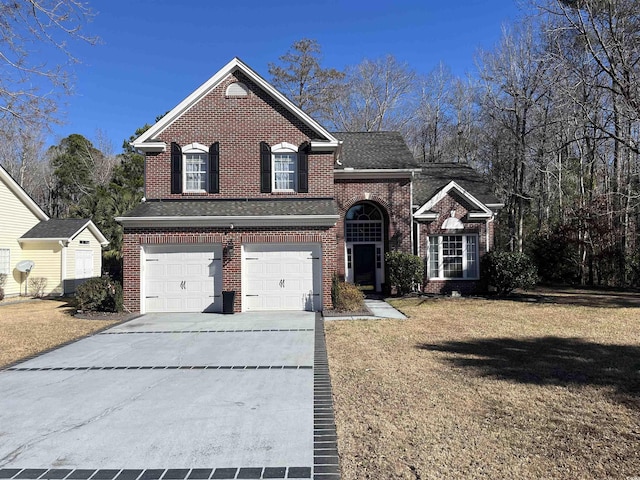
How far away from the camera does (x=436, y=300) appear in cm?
1673

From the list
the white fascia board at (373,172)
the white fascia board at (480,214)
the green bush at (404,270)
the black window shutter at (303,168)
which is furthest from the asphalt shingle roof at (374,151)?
the green bush at (404,270)

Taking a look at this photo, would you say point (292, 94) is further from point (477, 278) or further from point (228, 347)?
point (228, 347)

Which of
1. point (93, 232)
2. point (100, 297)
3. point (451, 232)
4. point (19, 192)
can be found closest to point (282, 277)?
point (100, 297)

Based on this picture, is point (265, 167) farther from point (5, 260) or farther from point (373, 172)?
point (5, 260)

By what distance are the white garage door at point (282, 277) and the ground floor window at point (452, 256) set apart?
22.6ft

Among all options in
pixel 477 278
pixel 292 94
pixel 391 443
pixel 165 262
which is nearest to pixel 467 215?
pixel 477 278

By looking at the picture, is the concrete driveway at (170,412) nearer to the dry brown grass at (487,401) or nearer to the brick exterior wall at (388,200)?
the dry brown grass at (487,401)

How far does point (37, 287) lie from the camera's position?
21.3 m

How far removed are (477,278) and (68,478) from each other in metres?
17.3

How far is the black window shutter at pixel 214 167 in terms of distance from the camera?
49.1 feet

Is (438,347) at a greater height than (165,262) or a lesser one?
lesser

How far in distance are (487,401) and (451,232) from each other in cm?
1373

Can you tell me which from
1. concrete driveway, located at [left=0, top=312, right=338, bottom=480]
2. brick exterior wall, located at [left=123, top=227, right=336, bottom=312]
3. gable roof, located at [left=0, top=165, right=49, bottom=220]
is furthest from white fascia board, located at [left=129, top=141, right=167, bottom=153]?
gable roof, located at [left=0, top=165, right=49, bottom=220]

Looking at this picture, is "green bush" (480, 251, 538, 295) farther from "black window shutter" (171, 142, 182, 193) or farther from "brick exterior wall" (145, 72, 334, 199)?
"black window shutter" (171, 142, 182, 193)
